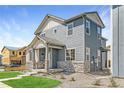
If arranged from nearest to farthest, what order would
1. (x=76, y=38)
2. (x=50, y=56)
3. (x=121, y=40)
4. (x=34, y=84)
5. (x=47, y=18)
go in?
(x=34, y=84) → (x=121, y=40) → (x=76, y=38) → (x=50, y=56) → (x=47, y=18)

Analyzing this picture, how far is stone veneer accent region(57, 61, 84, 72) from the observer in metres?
15.8

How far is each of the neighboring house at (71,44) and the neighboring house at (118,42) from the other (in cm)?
445

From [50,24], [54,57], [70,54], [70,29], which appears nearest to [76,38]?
[70,29]

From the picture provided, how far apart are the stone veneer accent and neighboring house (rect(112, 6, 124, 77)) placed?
4576mm

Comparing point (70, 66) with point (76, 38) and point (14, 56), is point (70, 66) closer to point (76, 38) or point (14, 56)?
point (76, 38)

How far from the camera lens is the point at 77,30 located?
1633 centimetres

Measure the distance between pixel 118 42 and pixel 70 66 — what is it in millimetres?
6285

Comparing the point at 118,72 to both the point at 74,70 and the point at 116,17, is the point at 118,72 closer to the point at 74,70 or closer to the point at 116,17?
the point at 116,17

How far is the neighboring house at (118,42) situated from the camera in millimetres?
11227

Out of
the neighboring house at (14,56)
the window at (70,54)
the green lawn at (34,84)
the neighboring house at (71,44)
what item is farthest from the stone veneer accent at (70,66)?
the neighboring house at (14,56)

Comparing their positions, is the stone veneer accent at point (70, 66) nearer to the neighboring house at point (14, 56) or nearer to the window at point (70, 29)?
the window at point (70, 29)

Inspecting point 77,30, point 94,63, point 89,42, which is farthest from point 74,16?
point 94,63

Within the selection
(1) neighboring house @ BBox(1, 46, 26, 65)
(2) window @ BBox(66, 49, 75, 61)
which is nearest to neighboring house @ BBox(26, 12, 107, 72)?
(2) window @ BBox(66, 49, 75, 61)

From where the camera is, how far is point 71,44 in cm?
1678
